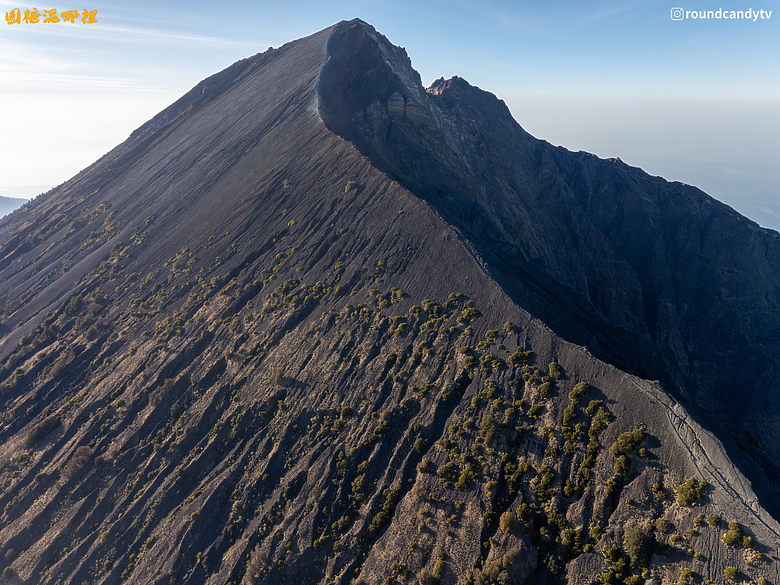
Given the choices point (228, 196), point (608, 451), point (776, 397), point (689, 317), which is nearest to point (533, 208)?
point (689, 317)

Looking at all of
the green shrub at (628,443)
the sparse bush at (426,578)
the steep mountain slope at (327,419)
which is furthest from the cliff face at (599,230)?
the sparse bush at (426,578)

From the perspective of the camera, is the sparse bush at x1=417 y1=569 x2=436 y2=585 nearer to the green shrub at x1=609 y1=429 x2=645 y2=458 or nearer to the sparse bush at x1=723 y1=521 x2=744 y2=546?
the green shrub at x1=609 y1=429 x2=645 y2=458

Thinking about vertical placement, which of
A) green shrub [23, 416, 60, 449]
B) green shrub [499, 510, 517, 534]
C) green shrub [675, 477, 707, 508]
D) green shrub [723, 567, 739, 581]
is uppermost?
green shrub [23, 416, 60, 449]

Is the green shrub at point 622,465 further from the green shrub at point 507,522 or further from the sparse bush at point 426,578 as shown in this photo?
the sparse bush at point 426,578

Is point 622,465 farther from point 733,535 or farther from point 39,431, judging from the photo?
point 39,431

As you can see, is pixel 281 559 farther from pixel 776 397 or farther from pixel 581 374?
pixel 776 397

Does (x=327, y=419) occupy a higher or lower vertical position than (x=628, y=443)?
higher

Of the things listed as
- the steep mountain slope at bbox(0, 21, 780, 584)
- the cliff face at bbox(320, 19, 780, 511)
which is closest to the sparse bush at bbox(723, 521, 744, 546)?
the steep mountain slope at bbox(0, 21, 780, 584)

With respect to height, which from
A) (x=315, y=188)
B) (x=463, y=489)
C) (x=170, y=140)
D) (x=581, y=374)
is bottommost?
(x=463, y=489)

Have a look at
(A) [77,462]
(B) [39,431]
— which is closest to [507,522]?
(A) [77,462]
